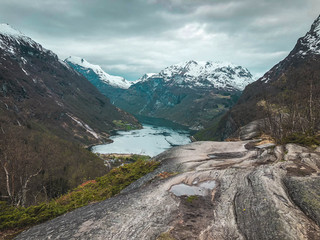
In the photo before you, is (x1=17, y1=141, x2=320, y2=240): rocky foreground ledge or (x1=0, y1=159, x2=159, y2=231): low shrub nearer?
(x1=17, y1=141, x2=320, y2=240): rocky foreground ledge

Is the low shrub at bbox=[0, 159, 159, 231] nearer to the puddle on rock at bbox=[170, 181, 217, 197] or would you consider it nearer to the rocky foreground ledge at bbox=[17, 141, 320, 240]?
the rocky foreground ledge at bbox=[17, 141, 320, 240]

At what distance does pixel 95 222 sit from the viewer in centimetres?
1112

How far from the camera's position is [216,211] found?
11.7m

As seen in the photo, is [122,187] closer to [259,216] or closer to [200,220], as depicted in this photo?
[200,220]

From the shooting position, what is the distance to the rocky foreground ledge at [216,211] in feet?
31.3

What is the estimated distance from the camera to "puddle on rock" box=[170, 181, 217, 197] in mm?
14289

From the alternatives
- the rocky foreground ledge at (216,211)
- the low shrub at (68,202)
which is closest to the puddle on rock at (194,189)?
the rocky foreground ledge at (216,211)

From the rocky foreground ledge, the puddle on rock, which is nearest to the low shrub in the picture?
the rocky foreground ledge

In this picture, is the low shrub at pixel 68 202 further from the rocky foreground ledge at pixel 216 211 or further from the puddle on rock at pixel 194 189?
the puddle on rock at pixel 194 189

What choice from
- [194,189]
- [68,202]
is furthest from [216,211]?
[68,202]

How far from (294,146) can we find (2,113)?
733 feet

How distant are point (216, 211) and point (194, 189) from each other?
3.37 metres

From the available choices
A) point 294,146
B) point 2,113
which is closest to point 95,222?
point 294,146

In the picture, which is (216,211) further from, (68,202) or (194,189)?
(68,202)
